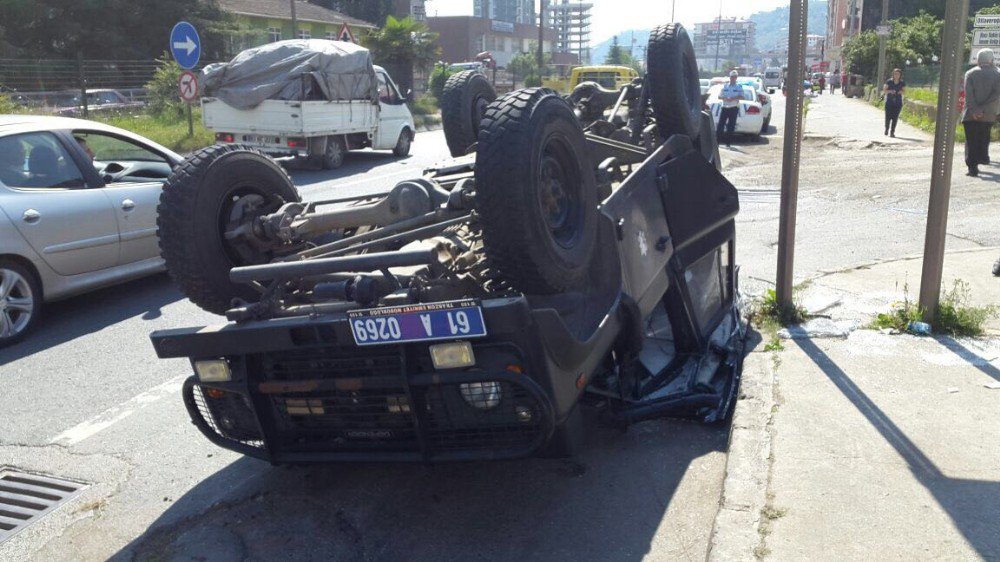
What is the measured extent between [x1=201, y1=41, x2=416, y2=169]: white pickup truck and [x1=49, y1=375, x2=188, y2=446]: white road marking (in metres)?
11.7

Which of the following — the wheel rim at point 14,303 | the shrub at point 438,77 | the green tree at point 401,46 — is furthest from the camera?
the shrub at point 438,77

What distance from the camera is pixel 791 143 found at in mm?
6078

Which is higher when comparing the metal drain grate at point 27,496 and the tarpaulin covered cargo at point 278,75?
the tarpaulin covered cargo at point 278,75

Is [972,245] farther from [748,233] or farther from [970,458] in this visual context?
[970,458]

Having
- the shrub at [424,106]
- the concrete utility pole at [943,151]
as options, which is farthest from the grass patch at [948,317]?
the shrub at [424,106]

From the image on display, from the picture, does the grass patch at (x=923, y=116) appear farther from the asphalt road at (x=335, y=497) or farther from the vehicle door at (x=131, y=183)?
the asphalt road at (x=335, y=497)

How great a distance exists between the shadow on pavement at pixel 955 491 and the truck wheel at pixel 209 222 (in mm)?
3057

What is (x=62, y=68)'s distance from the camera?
2506cm

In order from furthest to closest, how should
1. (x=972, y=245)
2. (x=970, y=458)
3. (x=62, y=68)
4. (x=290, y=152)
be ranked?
(x=62, y=68) < (x=290, y=152) < (x=972, y=245) < (x=970, y=458)

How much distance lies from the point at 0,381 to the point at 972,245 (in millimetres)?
8608

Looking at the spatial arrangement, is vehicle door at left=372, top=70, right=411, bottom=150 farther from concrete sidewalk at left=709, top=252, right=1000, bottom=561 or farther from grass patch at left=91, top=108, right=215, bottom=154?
concrete sidewalk at left=709, top=252, right=1000, bottom=561

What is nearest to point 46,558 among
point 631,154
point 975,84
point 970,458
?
point 631,154

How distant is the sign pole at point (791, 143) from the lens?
599cm

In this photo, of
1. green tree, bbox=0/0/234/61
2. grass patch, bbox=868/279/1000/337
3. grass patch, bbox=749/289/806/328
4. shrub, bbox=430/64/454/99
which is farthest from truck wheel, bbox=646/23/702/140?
green tree, bbox=0/0/234/61
